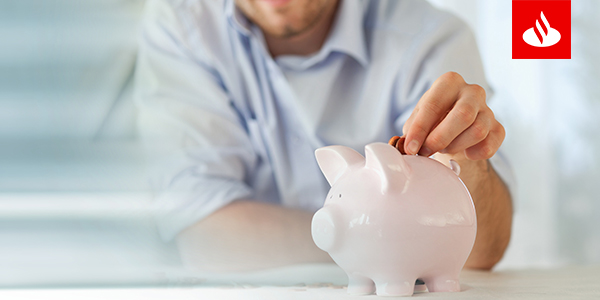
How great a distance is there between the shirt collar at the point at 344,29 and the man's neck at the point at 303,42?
0.06 meters

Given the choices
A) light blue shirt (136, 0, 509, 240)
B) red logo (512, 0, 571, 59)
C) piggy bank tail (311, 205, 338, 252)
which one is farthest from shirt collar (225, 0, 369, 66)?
piggy bank tail (311, 205, 338, 252)

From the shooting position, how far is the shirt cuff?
0.98 metres

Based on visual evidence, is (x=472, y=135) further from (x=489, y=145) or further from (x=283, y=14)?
(x=283, y=14)

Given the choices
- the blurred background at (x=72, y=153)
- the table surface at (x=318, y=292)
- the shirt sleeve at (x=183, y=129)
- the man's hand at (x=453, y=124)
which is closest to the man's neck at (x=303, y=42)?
the shirt sleeve at (x=183, y=129)

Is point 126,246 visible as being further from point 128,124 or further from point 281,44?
point 281,44

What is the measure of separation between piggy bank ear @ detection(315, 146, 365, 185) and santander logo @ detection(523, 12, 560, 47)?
27.1 inches

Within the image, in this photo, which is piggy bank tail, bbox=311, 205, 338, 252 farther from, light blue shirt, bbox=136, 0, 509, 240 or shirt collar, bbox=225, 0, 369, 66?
shirt collar, bbox=225, 0, 369, 66

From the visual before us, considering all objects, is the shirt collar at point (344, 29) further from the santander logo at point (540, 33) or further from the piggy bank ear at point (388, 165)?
the piggy bank ear at point (388, 165)

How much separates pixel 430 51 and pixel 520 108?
31.0 inches

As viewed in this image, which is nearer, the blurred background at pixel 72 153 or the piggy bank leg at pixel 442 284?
the piggy bank leg at pixel 442 284

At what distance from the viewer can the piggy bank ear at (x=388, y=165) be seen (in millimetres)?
455

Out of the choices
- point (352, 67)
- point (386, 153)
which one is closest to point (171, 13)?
point (352, 67)

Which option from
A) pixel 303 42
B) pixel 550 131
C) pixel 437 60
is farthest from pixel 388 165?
pixel 550 131

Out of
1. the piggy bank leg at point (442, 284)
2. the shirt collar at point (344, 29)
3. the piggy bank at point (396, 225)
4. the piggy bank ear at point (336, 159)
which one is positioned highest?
the shirt collar at point (344, 29)
